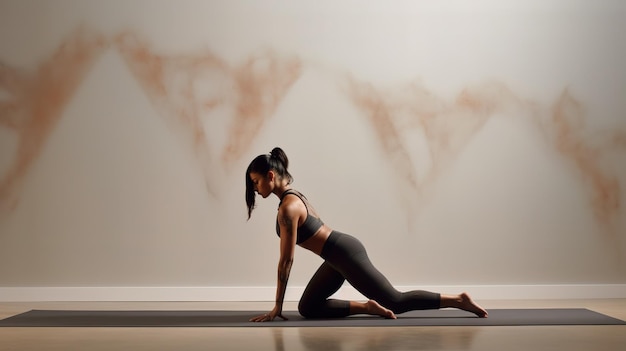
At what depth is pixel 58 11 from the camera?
6707 millimetres

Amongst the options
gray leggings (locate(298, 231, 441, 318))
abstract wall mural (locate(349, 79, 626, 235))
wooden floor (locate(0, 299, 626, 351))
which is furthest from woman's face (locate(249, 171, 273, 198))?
abstract wall mural (locate(349, 79, 626, 235))

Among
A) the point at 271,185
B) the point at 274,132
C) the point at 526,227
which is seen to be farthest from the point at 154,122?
the point at 526,227

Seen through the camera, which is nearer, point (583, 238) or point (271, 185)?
point (271, 185)

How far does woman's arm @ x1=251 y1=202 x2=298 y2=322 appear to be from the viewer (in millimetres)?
4484

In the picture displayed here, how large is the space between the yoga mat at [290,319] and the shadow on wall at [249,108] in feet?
5.43

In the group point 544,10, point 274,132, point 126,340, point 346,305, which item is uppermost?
point 544,10

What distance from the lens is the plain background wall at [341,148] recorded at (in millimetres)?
6551

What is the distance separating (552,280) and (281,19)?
2.95 meters

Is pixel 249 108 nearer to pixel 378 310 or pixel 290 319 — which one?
pixel 290 319

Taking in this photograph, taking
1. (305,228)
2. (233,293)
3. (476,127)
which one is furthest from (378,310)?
(476,127)

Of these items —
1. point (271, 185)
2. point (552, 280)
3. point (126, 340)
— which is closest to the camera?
point (126, 340)

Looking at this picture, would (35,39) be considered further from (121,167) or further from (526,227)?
(526,227)

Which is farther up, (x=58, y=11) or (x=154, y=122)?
(x=58, y=11)

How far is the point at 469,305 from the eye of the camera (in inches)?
183
